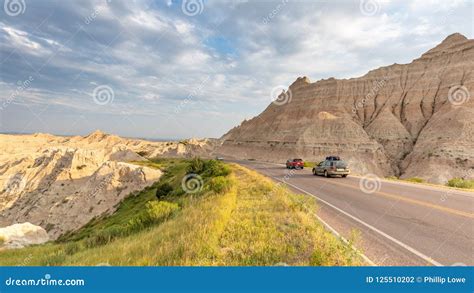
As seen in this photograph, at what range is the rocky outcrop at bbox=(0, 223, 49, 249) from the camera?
61.6 feet

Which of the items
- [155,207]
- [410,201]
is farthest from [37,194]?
[410,201]

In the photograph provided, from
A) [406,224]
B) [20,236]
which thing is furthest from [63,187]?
[406,224]

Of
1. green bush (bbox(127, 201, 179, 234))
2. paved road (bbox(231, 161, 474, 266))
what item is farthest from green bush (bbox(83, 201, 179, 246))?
paved road (bbox(231, 161, 474, 266))

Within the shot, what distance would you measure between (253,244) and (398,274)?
2656 millimetres

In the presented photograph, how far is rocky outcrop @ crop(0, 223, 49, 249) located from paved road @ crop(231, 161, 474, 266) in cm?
1938

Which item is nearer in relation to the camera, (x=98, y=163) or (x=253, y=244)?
(x=253, y=244)

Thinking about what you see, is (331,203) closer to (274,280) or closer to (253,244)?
(253,244)

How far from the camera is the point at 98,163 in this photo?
50.5m

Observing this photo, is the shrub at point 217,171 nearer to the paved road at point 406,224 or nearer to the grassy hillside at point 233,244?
the paved road at point 406,224

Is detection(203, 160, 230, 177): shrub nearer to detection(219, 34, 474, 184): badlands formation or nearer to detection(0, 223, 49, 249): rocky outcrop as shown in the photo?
detection(0, 223, 49, 249): rocky outcrop

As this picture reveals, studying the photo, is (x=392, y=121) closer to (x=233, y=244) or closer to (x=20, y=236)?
(x=20, y=236)

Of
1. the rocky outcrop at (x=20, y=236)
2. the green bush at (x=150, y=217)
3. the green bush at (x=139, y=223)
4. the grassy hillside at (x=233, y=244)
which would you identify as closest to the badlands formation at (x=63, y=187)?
the rocky outcrop at (x=20, y=236)

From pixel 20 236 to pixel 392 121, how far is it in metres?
67.8

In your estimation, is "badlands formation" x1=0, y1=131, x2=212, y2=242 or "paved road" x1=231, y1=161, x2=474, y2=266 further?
"badlands formation" x1=0, y1=131, x2=212, y2=242
